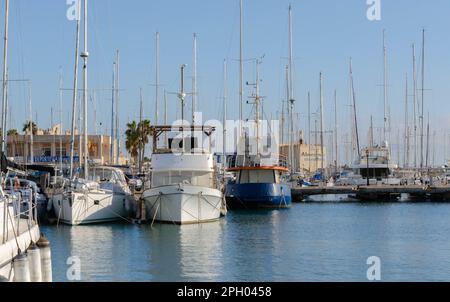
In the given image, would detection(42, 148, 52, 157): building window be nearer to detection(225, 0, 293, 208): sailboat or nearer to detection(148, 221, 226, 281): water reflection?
detection(225, 0, 293, 208): sailboat

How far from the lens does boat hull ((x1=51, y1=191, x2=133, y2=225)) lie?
36.7 m

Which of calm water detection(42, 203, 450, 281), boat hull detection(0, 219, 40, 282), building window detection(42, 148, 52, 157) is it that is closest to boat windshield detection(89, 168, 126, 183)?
calm water detection(42, 203, 450, 281)

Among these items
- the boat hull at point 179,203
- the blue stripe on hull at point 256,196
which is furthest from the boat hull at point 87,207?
the blue stripe on hull at point 256,196

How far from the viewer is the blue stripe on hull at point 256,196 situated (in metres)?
53.5

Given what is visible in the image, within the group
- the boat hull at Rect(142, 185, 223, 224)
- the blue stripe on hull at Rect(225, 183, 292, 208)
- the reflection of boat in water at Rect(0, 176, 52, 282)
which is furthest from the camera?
the blue stripe on hull at Rect(225, 183, 292, 208)

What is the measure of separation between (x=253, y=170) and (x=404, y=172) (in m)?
36.7

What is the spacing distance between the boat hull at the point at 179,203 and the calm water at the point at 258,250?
90cm

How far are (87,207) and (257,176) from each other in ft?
68.4

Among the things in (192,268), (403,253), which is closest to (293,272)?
(192,268)

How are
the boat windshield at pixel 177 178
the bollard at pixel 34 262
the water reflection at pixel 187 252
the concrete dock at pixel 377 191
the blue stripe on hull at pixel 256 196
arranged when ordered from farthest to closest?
the concrete dock at pixel 377 191
the blue stripe on hull at pixel 256 196
the boat windshield at pixel 177 178
the water reflection at pixel 187 252
the bollard at pixel 34 262

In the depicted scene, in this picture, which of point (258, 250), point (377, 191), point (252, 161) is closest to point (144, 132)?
point (252, 161)

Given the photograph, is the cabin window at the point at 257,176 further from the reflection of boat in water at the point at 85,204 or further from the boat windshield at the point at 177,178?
the reflection of boat in water at the point at 85,204

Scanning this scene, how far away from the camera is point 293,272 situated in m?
23.1
